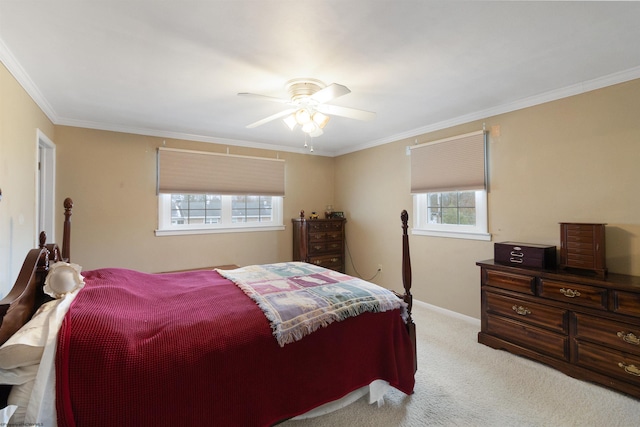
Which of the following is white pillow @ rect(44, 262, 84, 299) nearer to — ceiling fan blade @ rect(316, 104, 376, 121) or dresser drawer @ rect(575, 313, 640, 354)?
ceiling fan blade @ rect(316, 104, 376, 121)

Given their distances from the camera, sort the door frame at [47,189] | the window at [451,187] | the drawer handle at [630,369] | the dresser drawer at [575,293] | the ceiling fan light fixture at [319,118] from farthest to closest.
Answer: the window at [451,187], the door frame at [47,189], the ceiling fan light fixture at [319,118], the dresser drawer at [575,293], the drawer handle at [630,369]

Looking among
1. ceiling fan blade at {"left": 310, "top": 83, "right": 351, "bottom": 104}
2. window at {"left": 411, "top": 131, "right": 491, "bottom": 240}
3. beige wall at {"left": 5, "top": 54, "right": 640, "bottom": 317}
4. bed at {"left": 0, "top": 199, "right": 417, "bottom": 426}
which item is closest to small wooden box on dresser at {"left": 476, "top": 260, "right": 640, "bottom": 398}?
beige wall at {"left": 5, "top": 54, "right": 640, "bottom": 317}

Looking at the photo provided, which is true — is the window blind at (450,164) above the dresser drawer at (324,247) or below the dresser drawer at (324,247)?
above

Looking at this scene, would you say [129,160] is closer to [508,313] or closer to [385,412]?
[385,412]

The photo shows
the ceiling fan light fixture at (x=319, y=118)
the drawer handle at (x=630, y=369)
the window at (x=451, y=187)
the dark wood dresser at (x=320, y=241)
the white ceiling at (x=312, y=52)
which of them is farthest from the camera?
the dark wood dresser at (x=320, y=241)

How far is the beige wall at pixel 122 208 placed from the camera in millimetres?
3485

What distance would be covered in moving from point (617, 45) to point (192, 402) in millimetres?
3269

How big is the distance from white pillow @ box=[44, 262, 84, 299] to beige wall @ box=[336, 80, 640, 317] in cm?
356

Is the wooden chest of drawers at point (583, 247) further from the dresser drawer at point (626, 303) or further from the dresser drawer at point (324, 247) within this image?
the dresser drawer at point (324, 247)

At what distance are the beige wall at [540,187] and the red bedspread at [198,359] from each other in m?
1.84

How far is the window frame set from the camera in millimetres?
3299

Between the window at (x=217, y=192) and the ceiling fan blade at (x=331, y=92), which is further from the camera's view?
the window at (x=217, y=192)

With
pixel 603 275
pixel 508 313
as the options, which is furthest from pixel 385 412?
pixel 603 275

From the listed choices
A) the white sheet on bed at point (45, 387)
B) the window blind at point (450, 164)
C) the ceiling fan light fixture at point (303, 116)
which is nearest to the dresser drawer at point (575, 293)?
the window blind at point (450, 164)
